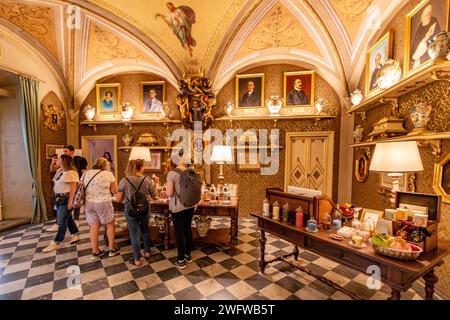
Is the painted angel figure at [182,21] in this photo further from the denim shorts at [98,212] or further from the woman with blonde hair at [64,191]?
the denim shorts at [98,212]

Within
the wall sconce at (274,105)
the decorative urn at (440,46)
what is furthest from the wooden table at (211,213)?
the decorative urn at (440,46)

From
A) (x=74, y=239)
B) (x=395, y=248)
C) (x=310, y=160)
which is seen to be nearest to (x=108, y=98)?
(x=74, y=239)

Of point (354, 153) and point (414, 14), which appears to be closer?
point (414, 14)

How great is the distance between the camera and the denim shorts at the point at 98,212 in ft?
9.63

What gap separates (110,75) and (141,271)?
19.5 ft

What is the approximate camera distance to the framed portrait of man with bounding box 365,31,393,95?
3156 mm

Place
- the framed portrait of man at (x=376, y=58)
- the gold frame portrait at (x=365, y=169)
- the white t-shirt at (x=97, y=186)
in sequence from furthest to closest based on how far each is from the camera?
1. the gold frame portrait at (x=365, y=169)
2. the framed portrait of man at (x=376, y=58)
3. the white t-shirt at (x=97, y=186)

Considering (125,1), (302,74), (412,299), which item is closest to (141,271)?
(412,299)

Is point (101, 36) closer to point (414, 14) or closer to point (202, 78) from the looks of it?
point (202, 78)

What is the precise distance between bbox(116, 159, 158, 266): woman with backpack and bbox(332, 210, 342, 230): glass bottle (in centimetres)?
256

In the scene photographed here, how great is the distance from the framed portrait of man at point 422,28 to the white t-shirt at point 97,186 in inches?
185

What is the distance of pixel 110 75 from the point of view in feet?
19.6

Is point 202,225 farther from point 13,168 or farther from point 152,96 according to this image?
point 13,168

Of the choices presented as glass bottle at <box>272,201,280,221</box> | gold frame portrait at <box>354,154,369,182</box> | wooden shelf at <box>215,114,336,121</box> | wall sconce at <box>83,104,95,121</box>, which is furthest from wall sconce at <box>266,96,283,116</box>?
wall sconce at <box>83,104,95,121</box>
